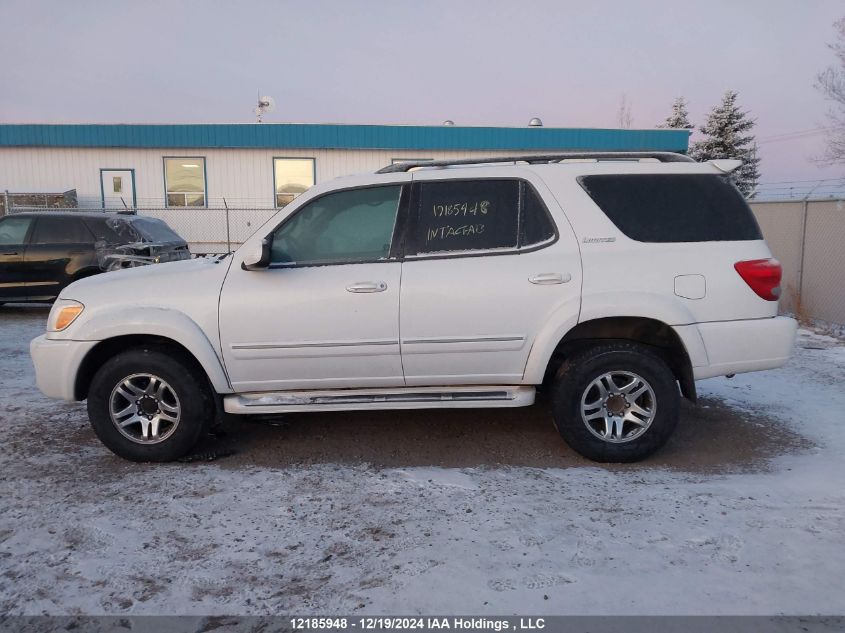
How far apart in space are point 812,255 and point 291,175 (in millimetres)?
14976

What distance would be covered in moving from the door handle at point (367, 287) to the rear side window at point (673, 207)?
5.06 feet

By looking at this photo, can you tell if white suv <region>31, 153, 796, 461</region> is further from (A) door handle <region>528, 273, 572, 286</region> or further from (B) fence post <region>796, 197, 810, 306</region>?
(B) fence post <region>796, 197, 810, 306</region>

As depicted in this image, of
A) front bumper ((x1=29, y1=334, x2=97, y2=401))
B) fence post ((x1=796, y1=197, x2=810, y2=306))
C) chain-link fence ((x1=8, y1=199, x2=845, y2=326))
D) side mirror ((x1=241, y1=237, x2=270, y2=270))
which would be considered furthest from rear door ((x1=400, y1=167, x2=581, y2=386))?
fence post ((x1=796, y1=197, x2=810, y2=306))

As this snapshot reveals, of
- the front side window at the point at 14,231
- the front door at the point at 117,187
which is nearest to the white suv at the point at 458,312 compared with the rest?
the front side window at the point at 14,231

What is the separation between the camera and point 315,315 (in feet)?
13.2

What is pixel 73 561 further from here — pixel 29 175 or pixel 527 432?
pixel 29 175

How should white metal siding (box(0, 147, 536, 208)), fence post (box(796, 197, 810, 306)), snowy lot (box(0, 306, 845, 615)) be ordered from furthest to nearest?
white metal siding (box(0, 147, 536, 208)), fence post (box(796, 197, 810, 306)), snowy lot (box(0, 306, 845, 615))

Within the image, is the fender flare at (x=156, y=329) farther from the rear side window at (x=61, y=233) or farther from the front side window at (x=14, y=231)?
the front side window at (x=14, y=231)

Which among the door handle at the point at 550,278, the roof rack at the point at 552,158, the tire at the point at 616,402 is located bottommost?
the tire at the point at 616,402

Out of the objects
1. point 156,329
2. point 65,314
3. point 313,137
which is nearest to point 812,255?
point 156,329

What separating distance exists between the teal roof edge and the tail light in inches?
650

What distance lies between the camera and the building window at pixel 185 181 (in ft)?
64.5

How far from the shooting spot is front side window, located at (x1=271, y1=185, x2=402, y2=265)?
4168 millimetres

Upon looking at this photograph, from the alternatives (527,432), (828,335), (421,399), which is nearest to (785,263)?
(828,335)
